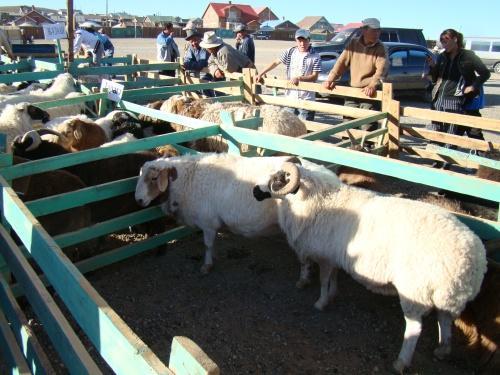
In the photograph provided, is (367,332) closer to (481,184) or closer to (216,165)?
(481,184)

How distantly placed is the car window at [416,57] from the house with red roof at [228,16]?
290 ft

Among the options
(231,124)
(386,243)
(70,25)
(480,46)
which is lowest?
(386,243)

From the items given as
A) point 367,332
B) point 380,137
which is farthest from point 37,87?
point 367,332

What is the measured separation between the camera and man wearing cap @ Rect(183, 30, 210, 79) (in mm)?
9432

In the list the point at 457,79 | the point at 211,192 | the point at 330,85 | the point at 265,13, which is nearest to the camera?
the point at 211,192

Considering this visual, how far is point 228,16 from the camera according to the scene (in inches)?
3981

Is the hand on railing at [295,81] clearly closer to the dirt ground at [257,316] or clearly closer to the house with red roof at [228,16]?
the dirt ground at [257,316]

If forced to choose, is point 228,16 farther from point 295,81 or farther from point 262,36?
point 295,81

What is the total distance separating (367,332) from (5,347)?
258 centimetres

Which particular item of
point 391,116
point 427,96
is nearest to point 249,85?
point 391,116

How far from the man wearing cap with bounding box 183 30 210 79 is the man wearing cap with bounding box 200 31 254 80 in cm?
46

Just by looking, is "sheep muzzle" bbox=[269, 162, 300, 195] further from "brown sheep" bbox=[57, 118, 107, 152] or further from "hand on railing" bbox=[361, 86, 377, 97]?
"hand on railing" bbox=[361, 86, 377, 97]

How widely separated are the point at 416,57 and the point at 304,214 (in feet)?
43.1

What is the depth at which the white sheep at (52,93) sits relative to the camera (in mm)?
7113
